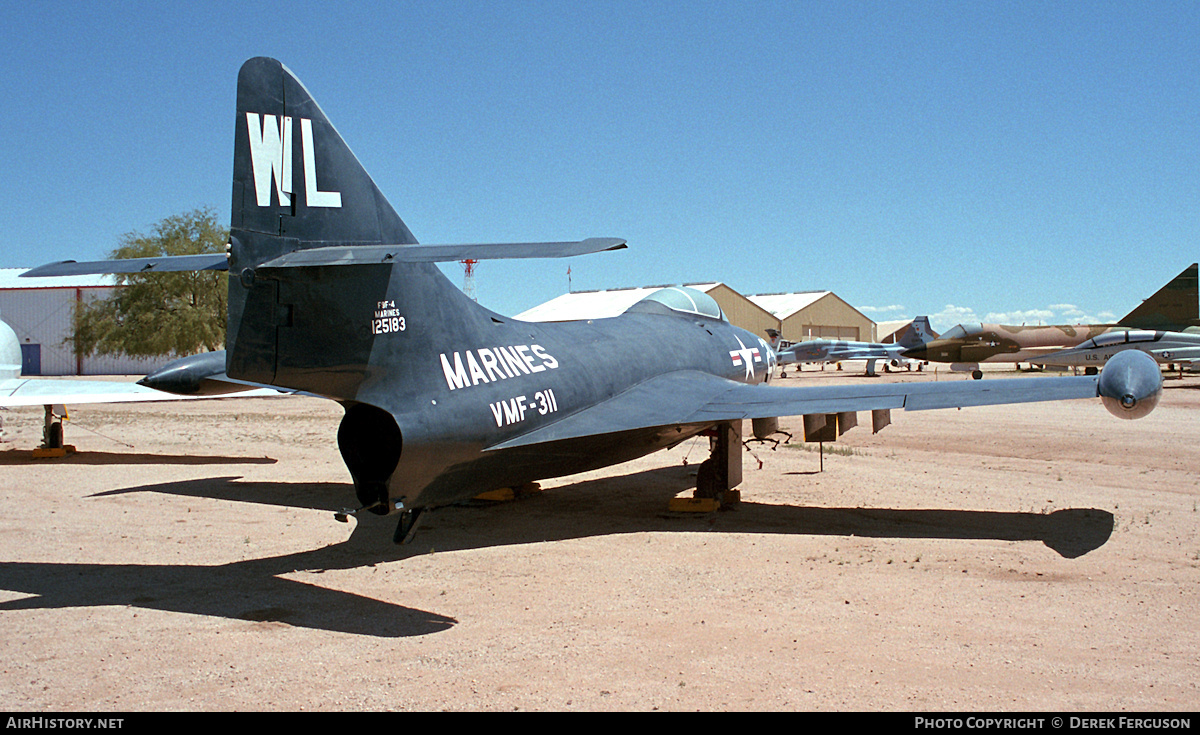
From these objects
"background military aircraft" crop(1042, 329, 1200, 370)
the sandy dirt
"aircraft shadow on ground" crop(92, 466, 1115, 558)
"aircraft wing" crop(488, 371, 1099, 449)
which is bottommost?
"aircraft shadow on ground" crop(92, 466, 1115, 558)

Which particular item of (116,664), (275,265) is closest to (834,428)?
(275,265)

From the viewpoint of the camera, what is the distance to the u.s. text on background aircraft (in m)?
6.26

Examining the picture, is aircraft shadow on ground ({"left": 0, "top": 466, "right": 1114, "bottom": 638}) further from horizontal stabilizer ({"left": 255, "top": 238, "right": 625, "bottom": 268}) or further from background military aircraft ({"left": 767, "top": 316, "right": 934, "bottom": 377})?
background military aircraft ({"left": 767, "top": 316, "right": 934, "bottom": 377})

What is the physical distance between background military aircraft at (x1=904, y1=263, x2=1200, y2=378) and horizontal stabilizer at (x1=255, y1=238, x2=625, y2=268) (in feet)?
124

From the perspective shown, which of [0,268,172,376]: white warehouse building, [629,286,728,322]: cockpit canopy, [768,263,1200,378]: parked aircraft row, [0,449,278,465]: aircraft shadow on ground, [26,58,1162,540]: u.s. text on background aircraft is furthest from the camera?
[0,268,172,376]: white warehouse building

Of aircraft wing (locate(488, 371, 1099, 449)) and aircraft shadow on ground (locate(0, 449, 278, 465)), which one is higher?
aircraft wing (locate(488, 371, 1099, 449))

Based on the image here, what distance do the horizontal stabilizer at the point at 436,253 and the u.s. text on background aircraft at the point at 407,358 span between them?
16mm

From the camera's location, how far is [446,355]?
763 cm

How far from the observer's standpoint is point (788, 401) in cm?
968

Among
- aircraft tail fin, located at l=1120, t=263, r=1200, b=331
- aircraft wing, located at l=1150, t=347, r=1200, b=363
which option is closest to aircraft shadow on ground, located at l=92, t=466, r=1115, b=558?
aircraft wing, located at l=1150, t=347, r=1200, b=363

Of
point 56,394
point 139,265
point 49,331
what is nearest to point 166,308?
point 49,331

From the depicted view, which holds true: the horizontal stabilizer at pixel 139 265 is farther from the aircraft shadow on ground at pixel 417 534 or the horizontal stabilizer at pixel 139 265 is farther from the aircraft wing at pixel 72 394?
the aircraft wing at pixel 72 394

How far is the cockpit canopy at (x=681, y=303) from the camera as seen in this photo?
13391mm

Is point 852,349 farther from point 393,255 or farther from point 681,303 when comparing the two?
point 393,255
